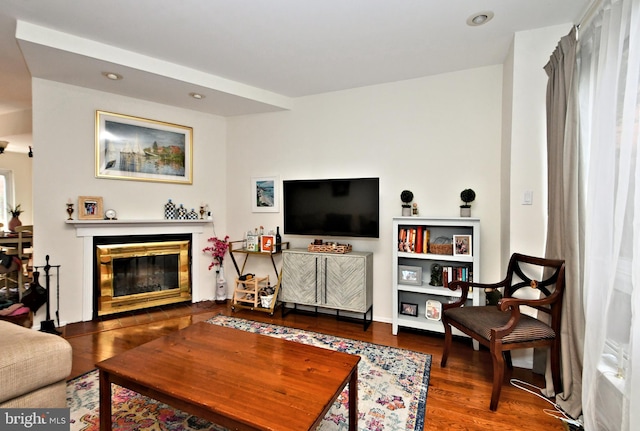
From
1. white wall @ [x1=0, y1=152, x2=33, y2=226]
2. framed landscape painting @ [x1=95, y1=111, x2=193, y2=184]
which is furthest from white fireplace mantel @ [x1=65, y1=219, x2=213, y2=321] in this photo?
white wall @ [x1=0, y1=152, x2=33, y2=226]

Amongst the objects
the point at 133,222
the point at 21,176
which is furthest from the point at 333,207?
the point at 21,176

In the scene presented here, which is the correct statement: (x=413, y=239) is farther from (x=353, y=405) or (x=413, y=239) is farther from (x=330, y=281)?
(x=353, y=405)

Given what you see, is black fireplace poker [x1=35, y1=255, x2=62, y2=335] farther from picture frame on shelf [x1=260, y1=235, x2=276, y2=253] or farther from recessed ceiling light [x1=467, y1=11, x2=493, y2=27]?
recessed ceiling light [x1=467, y1=11, x2=493, y2=27]

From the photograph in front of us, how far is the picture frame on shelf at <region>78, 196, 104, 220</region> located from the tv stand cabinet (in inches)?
82.1

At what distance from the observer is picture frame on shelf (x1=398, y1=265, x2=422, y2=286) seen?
3049 mm

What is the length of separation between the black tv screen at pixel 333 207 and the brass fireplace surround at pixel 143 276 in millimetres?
1476

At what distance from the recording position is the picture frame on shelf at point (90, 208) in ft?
10.9

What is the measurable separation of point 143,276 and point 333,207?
8.20ft

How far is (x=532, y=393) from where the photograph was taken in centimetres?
209

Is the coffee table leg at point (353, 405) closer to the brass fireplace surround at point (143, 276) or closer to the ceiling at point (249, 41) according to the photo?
the ceiling at point (249, 41)

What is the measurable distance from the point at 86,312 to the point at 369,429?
10.7ft

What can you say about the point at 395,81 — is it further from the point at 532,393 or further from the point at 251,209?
the point at 532,393

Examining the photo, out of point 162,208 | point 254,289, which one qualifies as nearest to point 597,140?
point 254,289

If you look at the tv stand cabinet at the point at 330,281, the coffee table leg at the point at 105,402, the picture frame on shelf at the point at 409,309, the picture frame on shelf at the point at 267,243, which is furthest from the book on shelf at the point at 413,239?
the coffee table leg at the point at 105,402
